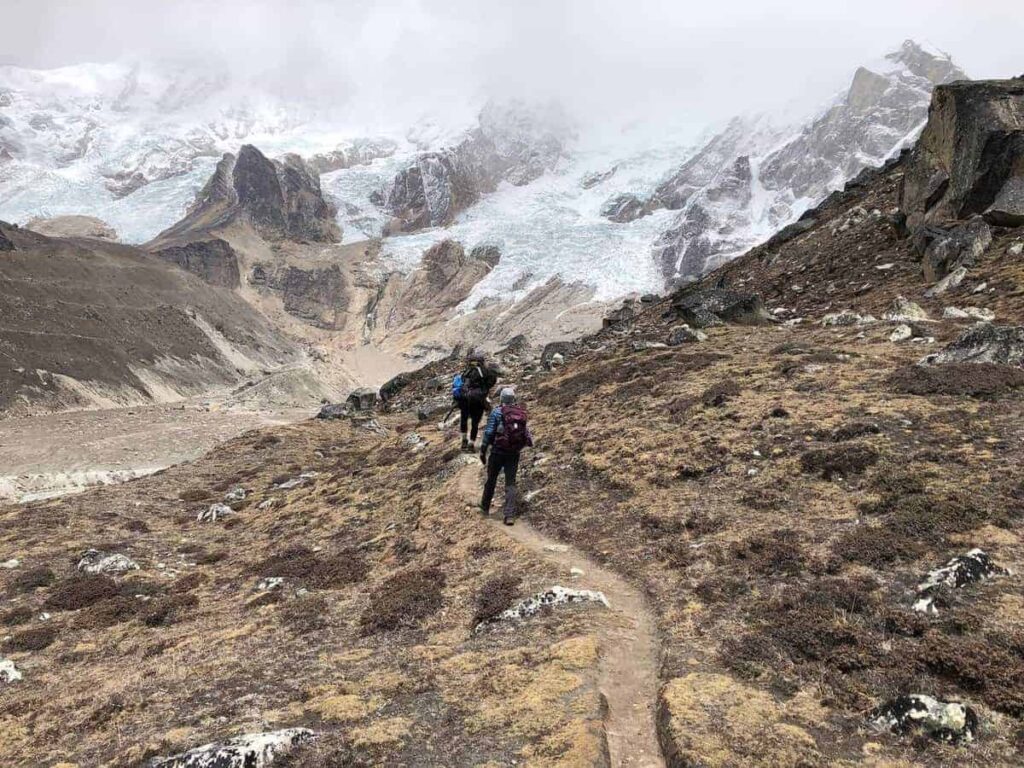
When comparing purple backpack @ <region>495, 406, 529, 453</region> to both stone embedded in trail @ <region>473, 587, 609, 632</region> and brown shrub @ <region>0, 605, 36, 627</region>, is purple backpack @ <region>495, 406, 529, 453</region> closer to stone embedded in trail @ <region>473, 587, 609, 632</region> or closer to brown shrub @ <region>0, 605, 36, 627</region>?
stone embedded in trail @ <region>473, 587, 609, 632</region>

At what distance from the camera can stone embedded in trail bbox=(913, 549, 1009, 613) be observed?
771 centimetres

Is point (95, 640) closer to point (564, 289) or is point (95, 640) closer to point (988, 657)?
point (988, 657)

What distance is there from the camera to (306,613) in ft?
36.0

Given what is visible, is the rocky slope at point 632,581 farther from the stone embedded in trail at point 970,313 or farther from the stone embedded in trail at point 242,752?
the stone embedded in trail at point 970,313

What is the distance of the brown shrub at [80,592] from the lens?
13414 mm

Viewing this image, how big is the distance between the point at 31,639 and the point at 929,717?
46.2 feet

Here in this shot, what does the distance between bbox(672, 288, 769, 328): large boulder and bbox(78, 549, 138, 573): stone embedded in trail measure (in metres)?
25.3

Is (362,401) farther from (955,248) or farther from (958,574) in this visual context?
(958,574)

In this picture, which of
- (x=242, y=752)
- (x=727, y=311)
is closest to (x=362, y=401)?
(x=727, y=311)

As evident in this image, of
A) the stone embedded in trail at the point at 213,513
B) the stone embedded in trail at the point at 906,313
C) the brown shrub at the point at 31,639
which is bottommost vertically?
the stone embedded in trail at the point at 213,513

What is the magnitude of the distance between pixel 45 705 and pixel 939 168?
4060cm

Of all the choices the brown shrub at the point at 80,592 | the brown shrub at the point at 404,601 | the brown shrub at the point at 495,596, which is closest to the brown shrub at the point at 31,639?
the brown shrub at the point at 80,592

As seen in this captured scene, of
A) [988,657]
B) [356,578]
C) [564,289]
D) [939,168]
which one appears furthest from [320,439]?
[564,289]

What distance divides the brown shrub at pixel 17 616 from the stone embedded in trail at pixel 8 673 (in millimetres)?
2962
